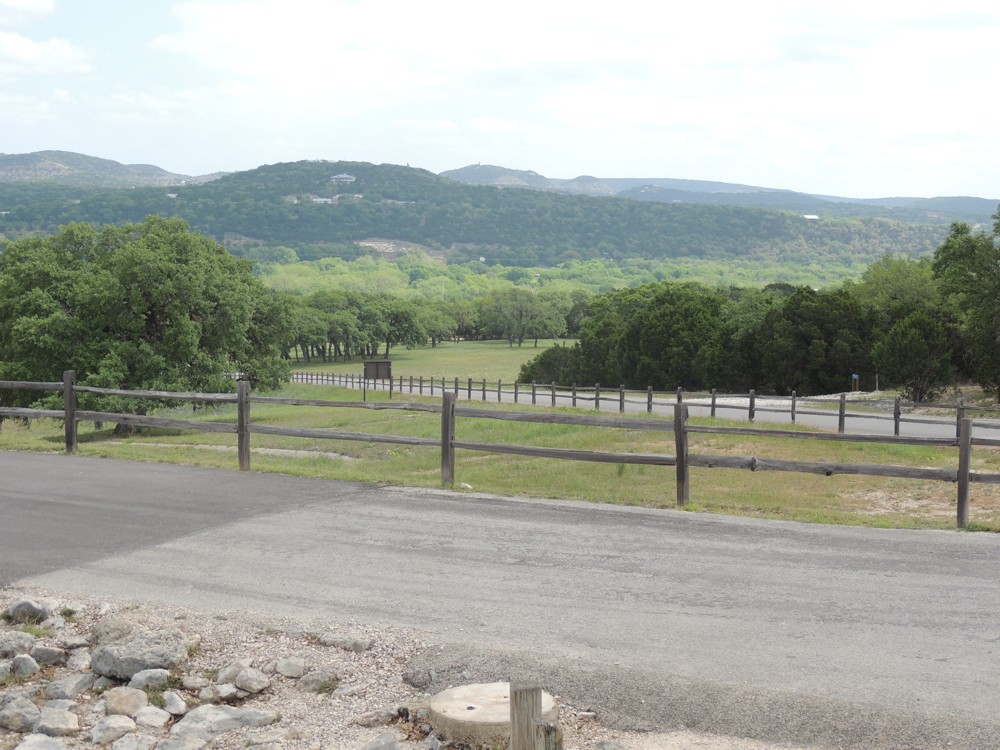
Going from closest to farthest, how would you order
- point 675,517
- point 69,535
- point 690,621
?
point 690,621 < point 69,535 < point 675,517

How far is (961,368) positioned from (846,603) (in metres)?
43.8

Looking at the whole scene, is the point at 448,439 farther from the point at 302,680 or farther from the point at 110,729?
the point at 110,729

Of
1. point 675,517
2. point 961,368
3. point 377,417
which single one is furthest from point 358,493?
point 961,368

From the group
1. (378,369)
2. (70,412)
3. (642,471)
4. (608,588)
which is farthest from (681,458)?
(378,369)

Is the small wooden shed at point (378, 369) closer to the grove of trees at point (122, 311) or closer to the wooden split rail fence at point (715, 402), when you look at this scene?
the wooden split rail fence at point (715, 402)

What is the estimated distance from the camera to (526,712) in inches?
178

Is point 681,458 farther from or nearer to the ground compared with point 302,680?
farther from the ground

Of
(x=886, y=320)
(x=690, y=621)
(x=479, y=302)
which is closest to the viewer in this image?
(x=690, y=621)

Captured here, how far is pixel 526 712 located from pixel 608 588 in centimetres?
368

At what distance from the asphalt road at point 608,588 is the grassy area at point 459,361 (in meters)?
67.4

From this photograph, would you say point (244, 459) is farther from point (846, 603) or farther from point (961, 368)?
point (961, 368)

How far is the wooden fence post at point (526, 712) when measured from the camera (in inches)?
177

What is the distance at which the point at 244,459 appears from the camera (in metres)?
14.5

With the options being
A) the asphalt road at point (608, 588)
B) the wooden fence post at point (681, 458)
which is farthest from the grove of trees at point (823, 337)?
the asphalt road at point (608, 588)
